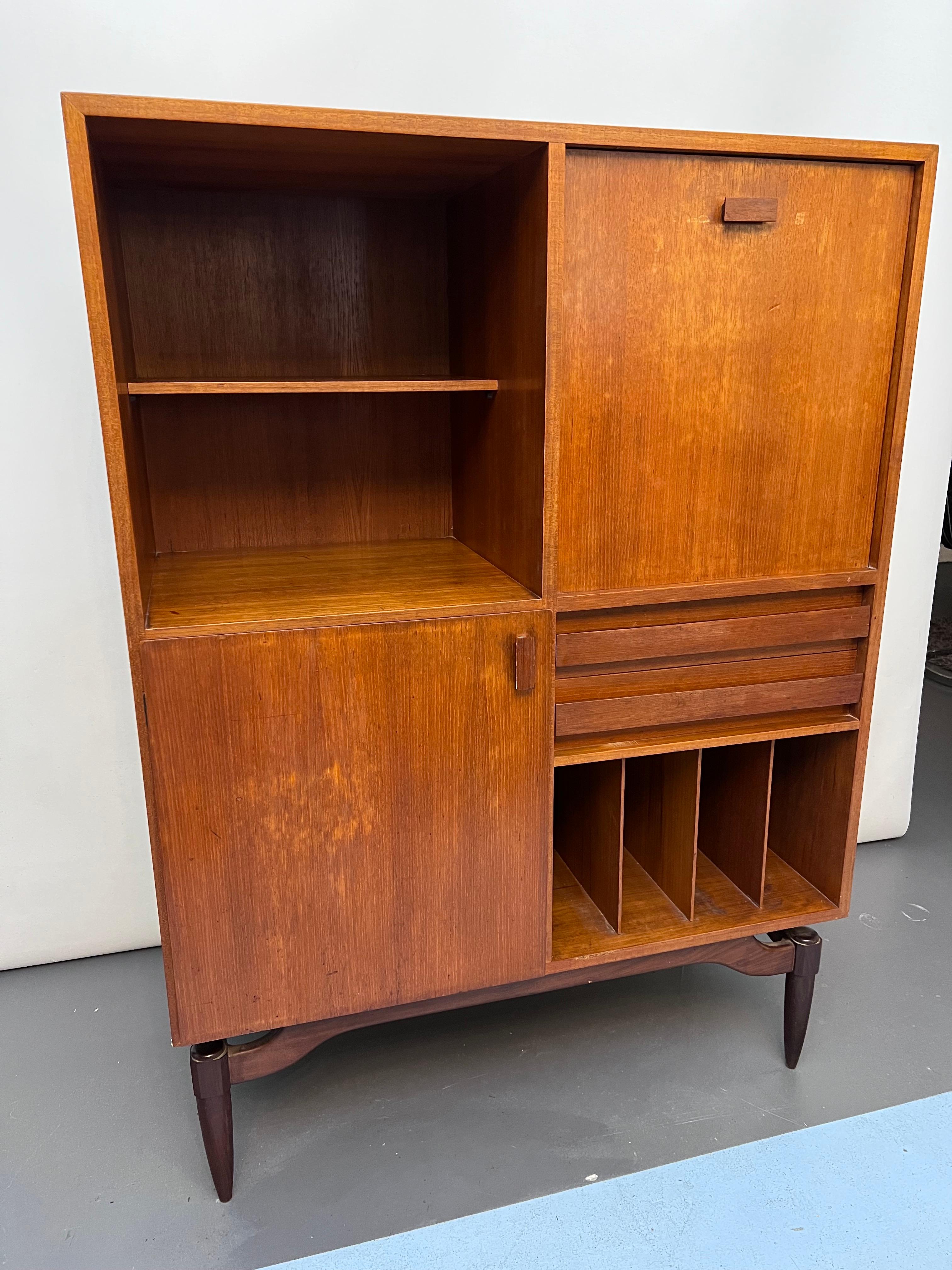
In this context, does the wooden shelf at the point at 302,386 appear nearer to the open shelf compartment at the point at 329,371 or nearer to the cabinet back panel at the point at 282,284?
the open shelf compartment at the point at 329,371

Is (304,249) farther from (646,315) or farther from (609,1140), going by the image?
(609,1140)

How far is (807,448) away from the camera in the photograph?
1.66 metres

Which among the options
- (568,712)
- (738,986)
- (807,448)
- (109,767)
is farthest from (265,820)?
(738,986)

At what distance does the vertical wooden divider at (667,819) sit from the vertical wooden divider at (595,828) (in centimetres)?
8

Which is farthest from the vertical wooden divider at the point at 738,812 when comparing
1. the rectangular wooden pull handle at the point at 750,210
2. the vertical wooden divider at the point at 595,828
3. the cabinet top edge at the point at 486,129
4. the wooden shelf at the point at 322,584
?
the cabinet top edge at the point at 486,129

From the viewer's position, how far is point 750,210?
1.51 metres

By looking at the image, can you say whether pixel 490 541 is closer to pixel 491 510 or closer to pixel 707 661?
pixel 491 510

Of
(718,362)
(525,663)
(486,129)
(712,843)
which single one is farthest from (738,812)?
(486,129)

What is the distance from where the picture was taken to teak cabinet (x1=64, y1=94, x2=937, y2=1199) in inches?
57.7

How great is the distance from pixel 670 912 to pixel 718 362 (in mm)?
1082

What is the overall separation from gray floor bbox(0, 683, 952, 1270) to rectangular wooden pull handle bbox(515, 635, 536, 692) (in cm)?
94

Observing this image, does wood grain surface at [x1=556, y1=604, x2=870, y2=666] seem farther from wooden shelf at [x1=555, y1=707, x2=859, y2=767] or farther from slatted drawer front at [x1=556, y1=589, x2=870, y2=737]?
wooden shelf at [x1=555, y1=707, x2=859, y2=767]

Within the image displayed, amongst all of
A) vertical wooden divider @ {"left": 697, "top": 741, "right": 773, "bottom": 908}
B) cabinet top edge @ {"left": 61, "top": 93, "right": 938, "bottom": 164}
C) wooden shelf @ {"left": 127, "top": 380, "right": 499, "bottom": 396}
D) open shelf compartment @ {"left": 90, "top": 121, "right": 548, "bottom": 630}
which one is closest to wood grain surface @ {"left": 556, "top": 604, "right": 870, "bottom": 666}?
open shelf compartment @ {"left": 90, "top": 121, "right": 548, "bottom": 630}

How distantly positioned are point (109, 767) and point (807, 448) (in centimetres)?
174
